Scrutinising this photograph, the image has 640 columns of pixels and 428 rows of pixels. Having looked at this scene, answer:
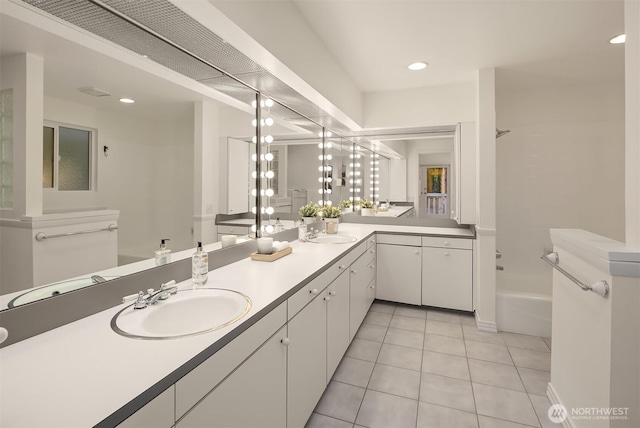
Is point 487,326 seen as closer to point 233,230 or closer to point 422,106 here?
point 422,106

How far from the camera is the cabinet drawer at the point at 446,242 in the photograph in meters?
3.09

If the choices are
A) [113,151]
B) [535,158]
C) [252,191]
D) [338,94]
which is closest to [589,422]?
[252,191]

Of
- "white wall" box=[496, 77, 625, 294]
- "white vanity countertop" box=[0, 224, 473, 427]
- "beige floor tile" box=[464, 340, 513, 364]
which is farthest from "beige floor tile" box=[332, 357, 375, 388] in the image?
"white wall" box=[496, 77, 625, 294]

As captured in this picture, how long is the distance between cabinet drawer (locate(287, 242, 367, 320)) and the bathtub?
5.04ft

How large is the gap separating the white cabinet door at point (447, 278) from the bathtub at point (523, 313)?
29cm

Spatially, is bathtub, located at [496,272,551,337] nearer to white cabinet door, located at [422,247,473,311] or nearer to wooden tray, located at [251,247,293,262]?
white cabinet door, located at [422,247,473,311]

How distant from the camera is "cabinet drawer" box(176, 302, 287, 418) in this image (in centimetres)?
81

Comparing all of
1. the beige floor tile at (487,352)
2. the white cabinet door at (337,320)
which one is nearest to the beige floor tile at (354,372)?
the white cabinet door at (337,320)

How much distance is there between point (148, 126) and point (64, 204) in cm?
47

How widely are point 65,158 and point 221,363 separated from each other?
81cm

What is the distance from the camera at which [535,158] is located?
356cm

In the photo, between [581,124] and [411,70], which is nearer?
[411,70]

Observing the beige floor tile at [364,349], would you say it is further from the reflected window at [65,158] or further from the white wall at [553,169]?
the reflected window at [65,158]

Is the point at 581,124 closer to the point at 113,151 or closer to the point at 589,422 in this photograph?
the point at 589,422
